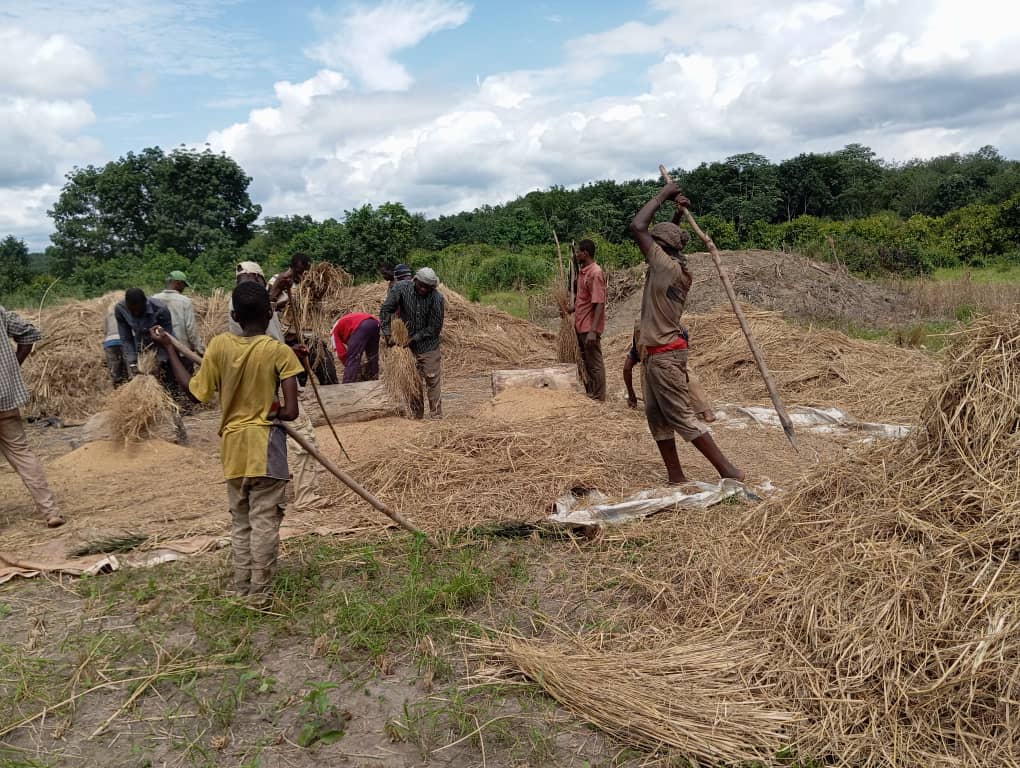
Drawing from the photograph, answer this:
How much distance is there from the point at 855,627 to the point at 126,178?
30485mm

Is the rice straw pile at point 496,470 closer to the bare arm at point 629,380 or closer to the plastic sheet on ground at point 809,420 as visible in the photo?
the bare arm at point 629,380

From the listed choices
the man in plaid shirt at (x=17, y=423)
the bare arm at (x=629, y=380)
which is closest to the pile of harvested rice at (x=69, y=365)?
the man in plaid shirt at (x=17, y=423)

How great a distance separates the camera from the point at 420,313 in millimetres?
6598

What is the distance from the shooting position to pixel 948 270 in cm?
1872

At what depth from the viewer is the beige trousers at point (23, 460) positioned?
449 centimetres

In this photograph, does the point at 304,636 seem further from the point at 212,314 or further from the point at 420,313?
the point at 212,314

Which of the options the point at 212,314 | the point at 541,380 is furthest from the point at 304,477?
the point at 212,314

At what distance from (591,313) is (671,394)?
2.97 metres

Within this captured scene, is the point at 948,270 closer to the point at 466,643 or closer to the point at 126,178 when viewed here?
the point at 466,643

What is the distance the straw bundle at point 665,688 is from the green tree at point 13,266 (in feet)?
76.9

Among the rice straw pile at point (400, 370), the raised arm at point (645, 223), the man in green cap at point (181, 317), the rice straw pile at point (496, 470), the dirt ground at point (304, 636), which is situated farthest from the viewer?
the man in green cap at point (181, 317)

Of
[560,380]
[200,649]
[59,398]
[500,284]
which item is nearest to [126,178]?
[500,284]

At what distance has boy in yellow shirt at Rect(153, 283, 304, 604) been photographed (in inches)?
126

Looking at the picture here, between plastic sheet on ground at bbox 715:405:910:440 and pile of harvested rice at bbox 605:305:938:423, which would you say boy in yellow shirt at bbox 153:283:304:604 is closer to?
plastic sheet on ground at bbox 715:405:910:440
